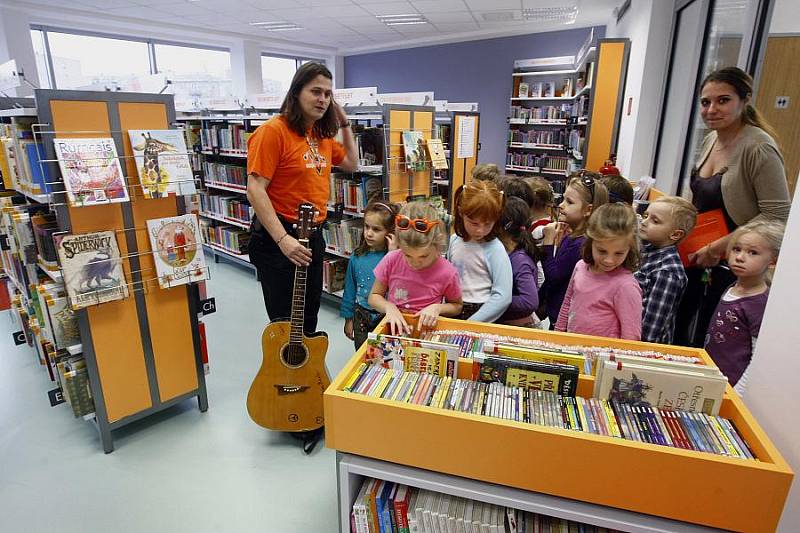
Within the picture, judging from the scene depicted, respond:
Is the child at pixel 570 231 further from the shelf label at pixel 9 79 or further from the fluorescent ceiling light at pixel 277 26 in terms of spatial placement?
the fluorescent ceiling light at pixel 277 26

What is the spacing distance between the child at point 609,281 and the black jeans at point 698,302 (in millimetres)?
604

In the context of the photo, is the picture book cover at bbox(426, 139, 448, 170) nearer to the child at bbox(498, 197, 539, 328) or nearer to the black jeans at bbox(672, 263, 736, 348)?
the child at bbox(498, 197, 539, 328)

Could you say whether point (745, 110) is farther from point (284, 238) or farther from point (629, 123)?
point (629, 123)

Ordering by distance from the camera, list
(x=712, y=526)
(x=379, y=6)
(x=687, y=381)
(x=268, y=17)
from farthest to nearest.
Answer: (x=268, y=17)
(x=379, y=6)
(x=687, y=381)
(x=712, y=526)

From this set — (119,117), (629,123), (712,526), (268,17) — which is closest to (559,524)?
(712,526)

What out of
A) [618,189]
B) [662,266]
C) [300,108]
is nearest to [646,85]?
[618,189]

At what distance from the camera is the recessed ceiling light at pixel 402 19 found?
801 centimetres

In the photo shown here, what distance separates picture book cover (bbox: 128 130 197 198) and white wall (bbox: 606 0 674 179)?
3878 mm

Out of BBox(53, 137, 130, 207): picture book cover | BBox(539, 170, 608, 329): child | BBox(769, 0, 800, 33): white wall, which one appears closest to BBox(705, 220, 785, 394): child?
BBox(539, 170, 608, 329): child

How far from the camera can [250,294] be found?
4605 millimetres

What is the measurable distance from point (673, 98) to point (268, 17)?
687cm

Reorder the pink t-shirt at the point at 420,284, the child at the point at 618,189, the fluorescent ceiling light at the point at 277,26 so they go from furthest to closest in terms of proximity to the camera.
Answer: the fluorescent ceiling light at the point at 277,26 < the child at the point at 618,189 < the pink t-shirt at the point at 420,284

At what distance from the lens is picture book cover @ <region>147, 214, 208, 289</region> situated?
Result: 225 centimetres

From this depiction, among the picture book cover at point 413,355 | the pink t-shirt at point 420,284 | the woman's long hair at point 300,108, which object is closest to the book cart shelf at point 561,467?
the picture book cover at point 413,355
